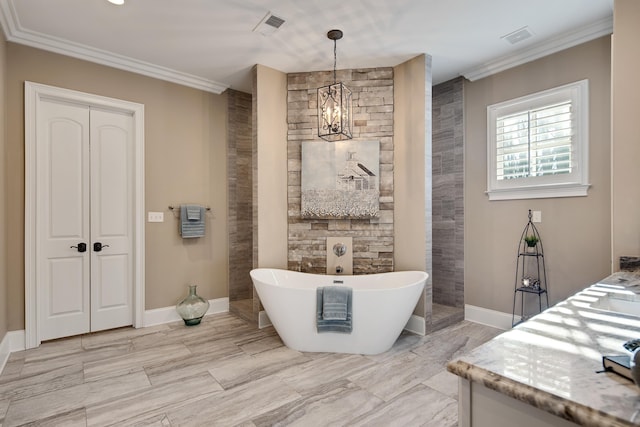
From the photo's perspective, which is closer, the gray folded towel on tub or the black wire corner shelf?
the gray folded towel on tub

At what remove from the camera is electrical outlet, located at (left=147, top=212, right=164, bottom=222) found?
3.61m

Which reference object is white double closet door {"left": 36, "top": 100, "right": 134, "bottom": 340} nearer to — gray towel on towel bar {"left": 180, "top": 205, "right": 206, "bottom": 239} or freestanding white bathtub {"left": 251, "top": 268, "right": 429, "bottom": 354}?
gray towel on towel bar {"left": 180, "top": 205, "right": 206, "bottom": 239}

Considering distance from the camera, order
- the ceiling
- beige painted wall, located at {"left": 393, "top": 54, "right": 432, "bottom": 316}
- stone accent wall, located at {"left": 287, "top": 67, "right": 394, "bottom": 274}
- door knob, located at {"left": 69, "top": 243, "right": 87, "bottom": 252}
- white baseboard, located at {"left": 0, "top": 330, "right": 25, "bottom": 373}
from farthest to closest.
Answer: stone accent wall, located at {"left": 287, "top": 67, "right": 394, "bottom": 274}, beige painted wall, located at {"left": 393, "top": 54, "right": 432, "bottom": 316}, door knob, located at {"left": 69, "top": 243, "right": 87, "bottom": 252}, white baseboard, located at {"left": 0, "top": 330, "right": 25, "bottom": 373}, the ceiling

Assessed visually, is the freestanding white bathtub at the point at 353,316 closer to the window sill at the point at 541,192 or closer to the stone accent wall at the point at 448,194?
the stone accent wall at the point at 448,194

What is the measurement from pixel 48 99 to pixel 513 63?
180 inches

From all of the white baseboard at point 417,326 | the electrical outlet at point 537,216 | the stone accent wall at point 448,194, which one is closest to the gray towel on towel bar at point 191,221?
the white baseboard at point 417,326

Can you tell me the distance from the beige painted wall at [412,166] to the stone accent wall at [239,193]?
75.2 inches

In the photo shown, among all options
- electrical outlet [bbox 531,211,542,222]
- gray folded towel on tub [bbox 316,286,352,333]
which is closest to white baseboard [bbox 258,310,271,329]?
gray folded towel on tub [bbox 316,286,352,333]

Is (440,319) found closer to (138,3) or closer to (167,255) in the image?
(167,255)

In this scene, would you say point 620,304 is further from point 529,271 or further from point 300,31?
point 300,31

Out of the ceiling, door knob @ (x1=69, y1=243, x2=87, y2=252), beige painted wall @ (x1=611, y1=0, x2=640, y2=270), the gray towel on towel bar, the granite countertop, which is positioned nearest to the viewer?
the granite countertop

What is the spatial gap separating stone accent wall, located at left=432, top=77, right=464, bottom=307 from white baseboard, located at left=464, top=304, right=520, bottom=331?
0.13 m

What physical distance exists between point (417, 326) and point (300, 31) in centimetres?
304

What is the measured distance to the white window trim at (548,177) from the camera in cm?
287
